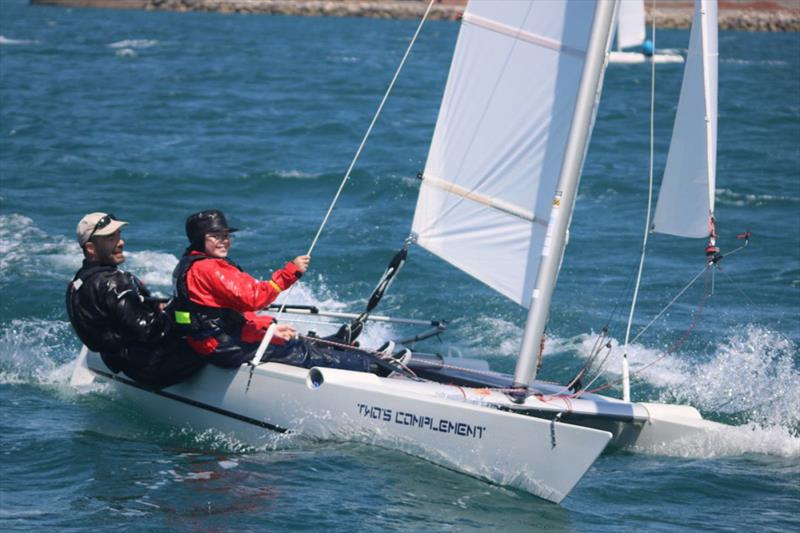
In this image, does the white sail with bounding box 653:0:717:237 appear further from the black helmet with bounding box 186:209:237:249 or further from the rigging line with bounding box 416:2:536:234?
the black helmet with bounding box 186:209:237:249

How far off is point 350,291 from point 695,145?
4836mm

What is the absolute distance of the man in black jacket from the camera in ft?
22.8

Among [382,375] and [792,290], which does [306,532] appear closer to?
[382,375]

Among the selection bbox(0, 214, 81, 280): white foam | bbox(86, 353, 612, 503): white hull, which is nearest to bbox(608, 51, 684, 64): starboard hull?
bbox(0, 214, 81, 280): white foam

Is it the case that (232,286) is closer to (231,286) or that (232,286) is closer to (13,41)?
(231,286)

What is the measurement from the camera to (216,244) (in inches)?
274

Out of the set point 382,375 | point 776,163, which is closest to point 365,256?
point 382,375

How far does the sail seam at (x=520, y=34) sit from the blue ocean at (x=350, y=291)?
2173 millimetres

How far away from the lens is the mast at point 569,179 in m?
6.77

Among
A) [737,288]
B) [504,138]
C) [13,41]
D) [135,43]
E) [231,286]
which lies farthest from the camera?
[135,43]

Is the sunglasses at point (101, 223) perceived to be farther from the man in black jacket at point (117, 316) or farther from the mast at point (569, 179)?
the mast at point (569, 179)

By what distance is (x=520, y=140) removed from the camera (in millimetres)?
7309

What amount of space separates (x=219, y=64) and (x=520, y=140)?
79.9ft

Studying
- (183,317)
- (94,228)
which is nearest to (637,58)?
(183,317)
